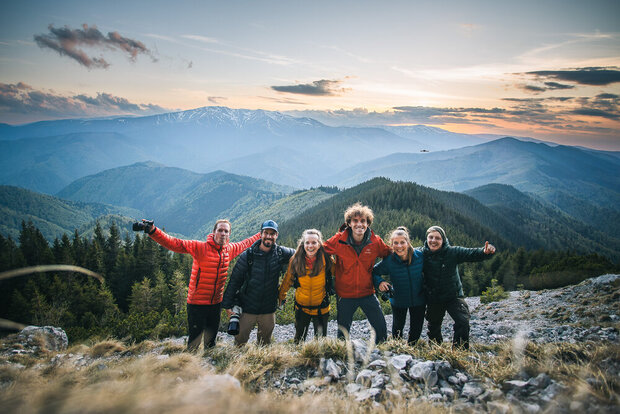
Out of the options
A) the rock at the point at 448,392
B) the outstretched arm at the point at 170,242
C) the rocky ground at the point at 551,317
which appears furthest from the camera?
the rocky ground at the point at 551,317

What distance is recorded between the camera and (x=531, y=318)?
51.0ft

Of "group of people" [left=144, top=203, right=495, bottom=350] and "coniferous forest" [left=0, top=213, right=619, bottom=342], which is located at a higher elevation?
"group of people" [left=144, top=203, right=495, bottom=350]

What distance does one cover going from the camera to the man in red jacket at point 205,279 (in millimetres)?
6879

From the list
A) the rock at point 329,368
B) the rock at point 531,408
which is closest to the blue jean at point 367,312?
the rock at point 329,368

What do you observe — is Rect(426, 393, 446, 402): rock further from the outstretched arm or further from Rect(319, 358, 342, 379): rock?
the outstretched arm

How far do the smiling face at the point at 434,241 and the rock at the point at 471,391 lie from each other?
124 inches

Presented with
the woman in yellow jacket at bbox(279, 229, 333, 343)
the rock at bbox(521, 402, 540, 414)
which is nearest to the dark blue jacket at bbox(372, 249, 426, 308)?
the woman in yellow jacket at bbox(279, 229, 333, 343)

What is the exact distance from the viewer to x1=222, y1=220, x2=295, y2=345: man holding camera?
6.46m

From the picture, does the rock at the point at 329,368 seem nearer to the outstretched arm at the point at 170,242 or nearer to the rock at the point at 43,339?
the outstretched arm at the point at 170,242

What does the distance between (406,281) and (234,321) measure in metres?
3.91

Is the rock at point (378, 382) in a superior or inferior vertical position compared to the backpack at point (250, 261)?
inferior

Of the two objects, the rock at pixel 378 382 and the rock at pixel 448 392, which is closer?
the rock at pixel 448 392

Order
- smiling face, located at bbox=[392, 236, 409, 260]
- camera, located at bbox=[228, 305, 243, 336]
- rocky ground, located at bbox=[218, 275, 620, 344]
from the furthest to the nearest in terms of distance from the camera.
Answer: rocky ground, located at bbox=[218, 275, 620, 344] → smiling face, located at bbox=[392, 236, 409, 260] → camera, located at bbox=[228, 305, 243, 336]

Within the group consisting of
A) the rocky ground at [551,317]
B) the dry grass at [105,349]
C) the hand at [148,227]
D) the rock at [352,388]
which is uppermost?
the hand at [148,227]
